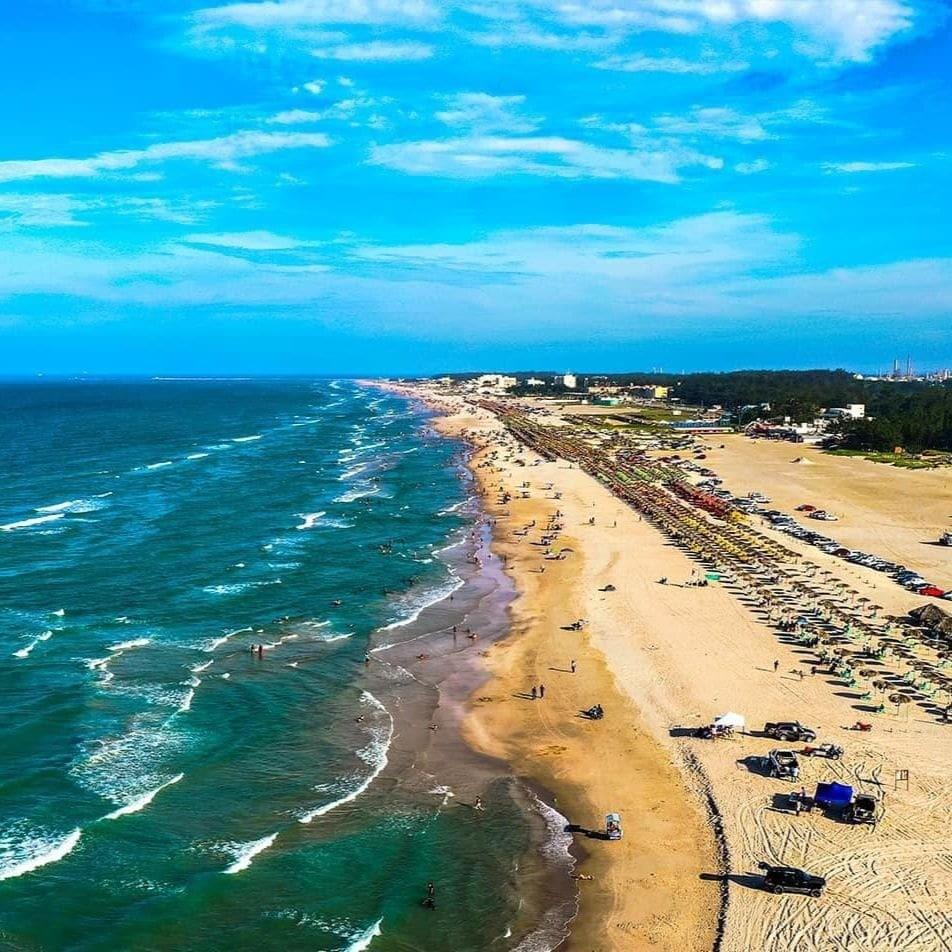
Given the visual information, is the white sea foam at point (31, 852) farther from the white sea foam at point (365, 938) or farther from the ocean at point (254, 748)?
the white sea foam at point (365, 938)

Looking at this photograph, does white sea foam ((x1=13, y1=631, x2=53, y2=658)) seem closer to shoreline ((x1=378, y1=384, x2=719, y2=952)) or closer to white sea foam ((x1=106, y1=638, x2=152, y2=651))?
white sea foam ((x1=106, y1=638, x2=152, y2=651))

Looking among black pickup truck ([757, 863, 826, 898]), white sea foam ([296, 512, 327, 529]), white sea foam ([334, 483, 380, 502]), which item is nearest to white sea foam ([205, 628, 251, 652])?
white sea foam ([296, 512, 327, 529])

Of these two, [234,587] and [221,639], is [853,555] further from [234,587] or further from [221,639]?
[221,639]

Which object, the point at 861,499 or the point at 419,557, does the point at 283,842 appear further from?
the point at 861,499

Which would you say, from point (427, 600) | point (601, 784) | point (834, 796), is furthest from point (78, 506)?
point (834, 796)

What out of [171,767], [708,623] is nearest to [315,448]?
[708,623]

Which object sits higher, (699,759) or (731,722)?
(731,722)
